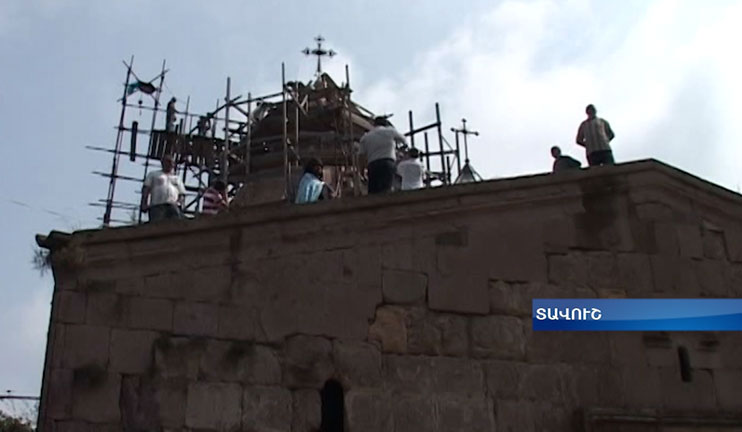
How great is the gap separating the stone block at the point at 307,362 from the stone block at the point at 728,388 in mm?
3942

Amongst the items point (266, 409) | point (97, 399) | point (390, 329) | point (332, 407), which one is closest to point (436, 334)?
point (390, 329)

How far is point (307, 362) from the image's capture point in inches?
320

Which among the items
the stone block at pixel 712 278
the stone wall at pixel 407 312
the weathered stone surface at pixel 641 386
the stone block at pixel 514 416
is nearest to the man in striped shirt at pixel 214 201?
the stone wall at pixel 407 312

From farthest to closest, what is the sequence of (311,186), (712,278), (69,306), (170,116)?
(170,116), (311,186), (712,278), (69,306)

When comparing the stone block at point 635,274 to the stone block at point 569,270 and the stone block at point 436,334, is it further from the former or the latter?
the stone block at point 436,334

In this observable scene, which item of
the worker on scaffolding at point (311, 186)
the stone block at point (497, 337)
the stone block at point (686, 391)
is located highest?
the worker on scaffolding at point (311, 186)

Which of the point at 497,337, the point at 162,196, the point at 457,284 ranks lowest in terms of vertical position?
the point at 497,337

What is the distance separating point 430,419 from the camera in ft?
27.4

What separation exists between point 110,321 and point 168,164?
4.24 m

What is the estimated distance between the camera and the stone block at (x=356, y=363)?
8227 mm

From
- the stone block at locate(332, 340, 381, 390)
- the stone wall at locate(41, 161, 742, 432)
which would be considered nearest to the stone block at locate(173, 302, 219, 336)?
the stone wall at locate(41, 161, 742, 432)

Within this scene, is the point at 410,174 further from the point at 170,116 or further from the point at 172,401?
the point at 170,116

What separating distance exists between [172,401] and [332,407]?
140cm

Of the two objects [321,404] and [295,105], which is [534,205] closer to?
[321,404]
